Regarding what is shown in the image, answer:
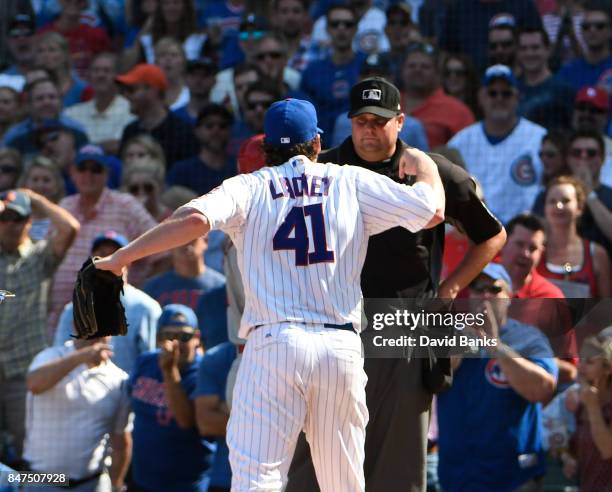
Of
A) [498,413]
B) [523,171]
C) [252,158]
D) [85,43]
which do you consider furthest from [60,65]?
[498,413]

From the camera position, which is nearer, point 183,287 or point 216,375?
point 216,375

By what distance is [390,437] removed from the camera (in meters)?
4.57

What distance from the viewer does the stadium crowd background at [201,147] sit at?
6.18 meters

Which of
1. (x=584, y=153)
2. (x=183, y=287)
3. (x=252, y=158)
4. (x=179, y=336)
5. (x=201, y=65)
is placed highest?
(x=201, y=65)

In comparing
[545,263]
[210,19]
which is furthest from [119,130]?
[545,263]

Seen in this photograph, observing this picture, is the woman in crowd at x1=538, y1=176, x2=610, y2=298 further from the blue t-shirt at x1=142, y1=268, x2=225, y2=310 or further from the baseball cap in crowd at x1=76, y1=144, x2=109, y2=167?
the baseball cap in crowd at x1=76, y1=144, x2=109, y2=167

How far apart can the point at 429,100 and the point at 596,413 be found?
128 inches

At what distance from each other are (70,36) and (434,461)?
532 centimetres

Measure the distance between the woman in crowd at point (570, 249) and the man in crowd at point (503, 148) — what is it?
20.6 inches

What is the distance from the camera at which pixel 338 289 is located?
3.83 metres

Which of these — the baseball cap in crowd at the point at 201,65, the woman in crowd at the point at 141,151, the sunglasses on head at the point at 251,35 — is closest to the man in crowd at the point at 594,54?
the sunglasses on head at the point at 251,35

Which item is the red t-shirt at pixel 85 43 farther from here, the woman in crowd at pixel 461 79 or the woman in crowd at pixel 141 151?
the woman in crowd at pixel 461 79

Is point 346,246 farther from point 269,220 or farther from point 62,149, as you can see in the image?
point 62,149

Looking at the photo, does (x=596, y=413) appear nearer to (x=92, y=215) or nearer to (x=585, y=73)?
(x=585, y=73)
